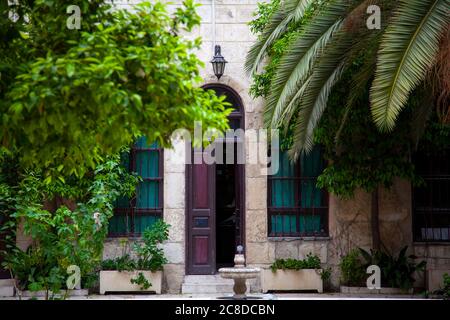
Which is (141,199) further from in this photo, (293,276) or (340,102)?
(340,102)

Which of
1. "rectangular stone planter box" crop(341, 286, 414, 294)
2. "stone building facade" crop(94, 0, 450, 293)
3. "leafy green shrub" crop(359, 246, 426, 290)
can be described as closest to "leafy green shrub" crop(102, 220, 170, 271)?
"stone building facade" crop(94, 0, 450, 293)

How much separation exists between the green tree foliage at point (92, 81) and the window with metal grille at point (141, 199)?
700cm

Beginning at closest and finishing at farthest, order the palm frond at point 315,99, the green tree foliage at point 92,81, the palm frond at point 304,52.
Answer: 1. the green tree foliage at point 92,81
2. the palm frond at point 304,52
3. the palm frond at point 315,99

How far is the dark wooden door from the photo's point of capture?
14.2 m

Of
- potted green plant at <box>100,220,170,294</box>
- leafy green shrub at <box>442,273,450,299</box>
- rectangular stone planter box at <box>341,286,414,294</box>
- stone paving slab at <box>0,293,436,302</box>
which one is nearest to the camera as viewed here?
leafy green shrub at <box>442,273,450,299</box>

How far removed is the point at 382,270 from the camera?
13.6 m

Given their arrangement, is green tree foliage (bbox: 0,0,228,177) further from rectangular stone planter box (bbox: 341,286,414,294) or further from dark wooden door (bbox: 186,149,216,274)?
rectangular stone planter box (bbox: 341,286,414,294)

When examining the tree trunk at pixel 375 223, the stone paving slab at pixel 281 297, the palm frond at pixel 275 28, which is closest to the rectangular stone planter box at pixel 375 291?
the stone paving slab at pixel 281 297

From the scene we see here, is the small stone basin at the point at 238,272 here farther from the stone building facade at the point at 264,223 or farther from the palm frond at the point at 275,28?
the palm frond at the point at 275,28

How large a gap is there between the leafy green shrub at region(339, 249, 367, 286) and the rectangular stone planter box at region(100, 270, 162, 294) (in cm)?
346

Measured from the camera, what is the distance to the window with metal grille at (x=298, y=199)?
566 inches

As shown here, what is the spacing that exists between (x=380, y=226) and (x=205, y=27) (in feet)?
16.9
